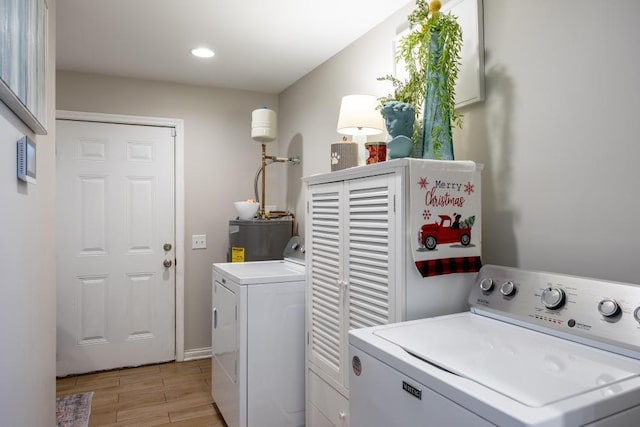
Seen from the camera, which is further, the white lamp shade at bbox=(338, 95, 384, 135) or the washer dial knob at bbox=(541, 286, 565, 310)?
the white lamp shade at bbox=(338, 95, 384, 135)

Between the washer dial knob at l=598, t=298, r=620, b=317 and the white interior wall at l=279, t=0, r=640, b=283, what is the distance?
0.21 m

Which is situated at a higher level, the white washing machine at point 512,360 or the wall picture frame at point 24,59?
the wall picture frame at point 24,59

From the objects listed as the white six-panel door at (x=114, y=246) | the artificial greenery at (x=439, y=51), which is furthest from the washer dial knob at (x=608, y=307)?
the white six-panel door at (x=114, y=246)

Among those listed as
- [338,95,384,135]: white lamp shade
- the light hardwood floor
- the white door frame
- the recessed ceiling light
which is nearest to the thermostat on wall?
[338,95,384,135]: white lamp shade

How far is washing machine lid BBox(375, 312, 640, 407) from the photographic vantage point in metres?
0.93

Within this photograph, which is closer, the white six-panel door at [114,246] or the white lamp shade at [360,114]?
the white lamp shade at [360,114]

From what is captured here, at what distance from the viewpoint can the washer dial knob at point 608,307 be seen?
3.79 feet

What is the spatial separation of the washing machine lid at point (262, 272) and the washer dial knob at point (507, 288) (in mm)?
1199

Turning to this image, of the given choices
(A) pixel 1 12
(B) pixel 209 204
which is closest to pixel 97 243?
(B) pixel 209 204

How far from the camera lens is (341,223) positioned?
1918mm

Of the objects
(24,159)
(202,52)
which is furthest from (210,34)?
(24,159)

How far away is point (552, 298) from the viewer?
131 centimetres

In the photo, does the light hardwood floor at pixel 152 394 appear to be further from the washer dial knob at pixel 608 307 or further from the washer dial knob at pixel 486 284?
the washer dial knob at pixel 608 307

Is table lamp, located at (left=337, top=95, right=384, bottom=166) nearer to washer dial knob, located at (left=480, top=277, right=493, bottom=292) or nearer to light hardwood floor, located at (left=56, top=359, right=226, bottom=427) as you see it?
washer dial knob, located at (left=480, top=277, right=493, bottom=292)
